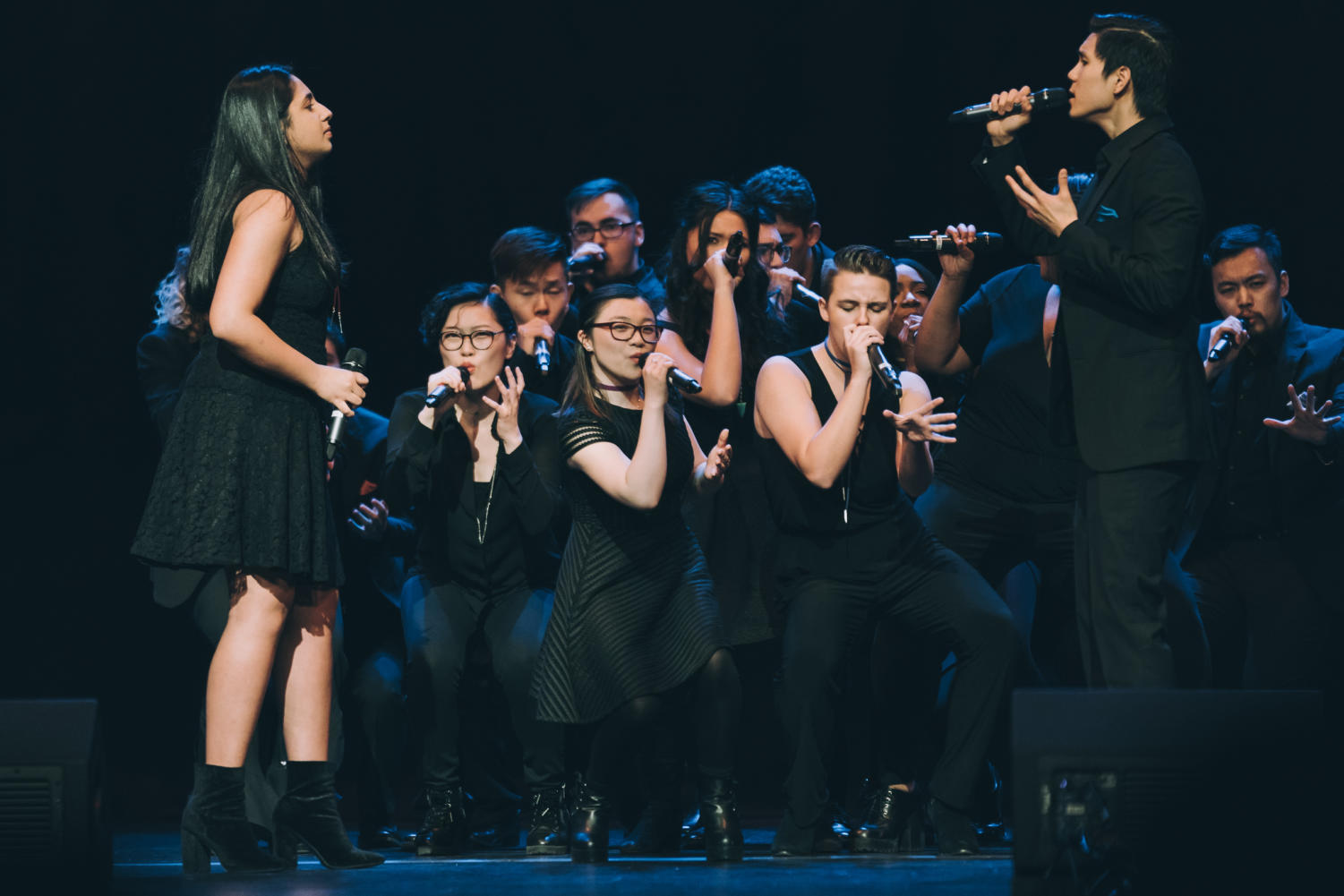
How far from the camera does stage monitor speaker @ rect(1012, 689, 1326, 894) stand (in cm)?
200

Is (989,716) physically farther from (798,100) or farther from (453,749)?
(798,100)

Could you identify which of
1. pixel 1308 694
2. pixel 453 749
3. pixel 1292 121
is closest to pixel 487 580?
pixel 453 749

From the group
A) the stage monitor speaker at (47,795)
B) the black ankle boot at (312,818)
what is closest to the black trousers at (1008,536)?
the black ankle boot at (312,818)

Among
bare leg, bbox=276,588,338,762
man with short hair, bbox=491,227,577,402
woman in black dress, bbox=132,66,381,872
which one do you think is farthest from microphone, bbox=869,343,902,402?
bare leg, bbox=276,588,338,762

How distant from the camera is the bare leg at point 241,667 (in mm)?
2639

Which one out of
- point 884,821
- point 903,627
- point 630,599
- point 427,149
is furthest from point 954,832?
point 427,149

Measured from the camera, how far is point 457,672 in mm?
3264

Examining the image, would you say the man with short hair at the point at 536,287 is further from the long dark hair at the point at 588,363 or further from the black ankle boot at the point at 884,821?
the black ankle boot at the point at 884,821

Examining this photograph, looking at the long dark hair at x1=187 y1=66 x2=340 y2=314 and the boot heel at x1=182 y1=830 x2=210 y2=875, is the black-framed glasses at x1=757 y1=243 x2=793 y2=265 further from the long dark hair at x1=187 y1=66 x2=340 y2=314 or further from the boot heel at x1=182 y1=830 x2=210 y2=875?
the boot heel at x1=182 y1=830 x2=210 y2=875

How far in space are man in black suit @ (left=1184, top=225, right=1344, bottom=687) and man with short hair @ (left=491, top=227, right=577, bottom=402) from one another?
162 centimetres

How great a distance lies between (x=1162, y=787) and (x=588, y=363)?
159cm

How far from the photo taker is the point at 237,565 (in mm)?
2648

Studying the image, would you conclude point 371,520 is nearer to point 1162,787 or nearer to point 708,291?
point 708,291

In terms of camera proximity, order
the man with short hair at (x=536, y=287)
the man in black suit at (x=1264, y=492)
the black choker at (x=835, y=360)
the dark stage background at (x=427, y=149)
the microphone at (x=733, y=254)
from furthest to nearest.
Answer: the dark stage background at (x=427, y=149) → the man with short hair at (x=536, y=287) → the man in black suit at (x=1264, y=492) → the microphone at (x=733, y=254) → the black choker at (x=835, y=360)
